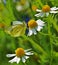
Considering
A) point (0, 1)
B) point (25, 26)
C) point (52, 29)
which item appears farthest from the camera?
point (0, 1)

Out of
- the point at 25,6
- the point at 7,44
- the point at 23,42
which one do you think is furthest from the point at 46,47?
the point at 25,6

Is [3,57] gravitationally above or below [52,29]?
below

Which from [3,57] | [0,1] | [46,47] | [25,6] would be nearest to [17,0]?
[25,6]

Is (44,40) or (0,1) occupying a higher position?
(0,1)

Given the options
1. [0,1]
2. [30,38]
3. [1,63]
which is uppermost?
[0,1]

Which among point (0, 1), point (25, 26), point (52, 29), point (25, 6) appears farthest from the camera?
point (25, 6)

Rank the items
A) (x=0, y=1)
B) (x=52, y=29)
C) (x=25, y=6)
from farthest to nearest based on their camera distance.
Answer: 1. (x=25, y=6)
2. (x=0, y=1)
3. (x=52, y=29)

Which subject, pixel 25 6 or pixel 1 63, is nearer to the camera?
pixel 1 63

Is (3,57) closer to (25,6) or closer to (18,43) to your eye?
(18,43)

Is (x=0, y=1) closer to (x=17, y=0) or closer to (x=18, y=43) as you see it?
(x=18, y=43)

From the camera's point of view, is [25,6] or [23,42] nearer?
[23,42]
